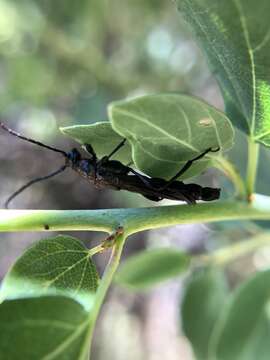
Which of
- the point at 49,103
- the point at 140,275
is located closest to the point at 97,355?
the point at 49,103

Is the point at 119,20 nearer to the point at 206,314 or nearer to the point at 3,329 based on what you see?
the point at 206,314

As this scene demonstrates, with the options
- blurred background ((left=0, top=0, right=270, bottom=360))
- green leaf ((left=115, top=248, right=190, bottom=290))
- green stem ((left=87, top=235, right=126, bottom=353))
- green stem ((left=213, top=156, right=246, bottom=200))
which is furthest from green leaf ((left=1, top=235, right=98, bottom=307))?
blurred background ((left=0, top=0, right=270, bottom=360))

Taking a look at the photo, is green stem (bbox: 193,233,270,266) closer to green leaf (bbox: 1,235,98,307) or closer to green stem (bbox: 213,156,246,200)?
green stem (bbox: 213,156,246,200)

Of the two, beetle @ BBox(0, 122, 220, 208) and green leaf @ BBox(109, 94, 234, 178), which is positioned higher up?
green leaf @ BBox(109, 94, 234, 178)

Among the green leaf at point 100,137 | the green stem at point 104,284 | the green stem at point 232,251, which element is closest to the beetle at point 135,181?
the green leaf at point 100,137

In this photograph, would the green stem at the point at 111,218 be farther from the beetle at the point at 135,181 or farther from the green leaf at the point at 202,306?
the green leaf at the point at 202,306

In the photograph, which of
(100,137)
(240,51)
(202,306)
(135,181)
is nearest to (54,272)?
(100,137)
